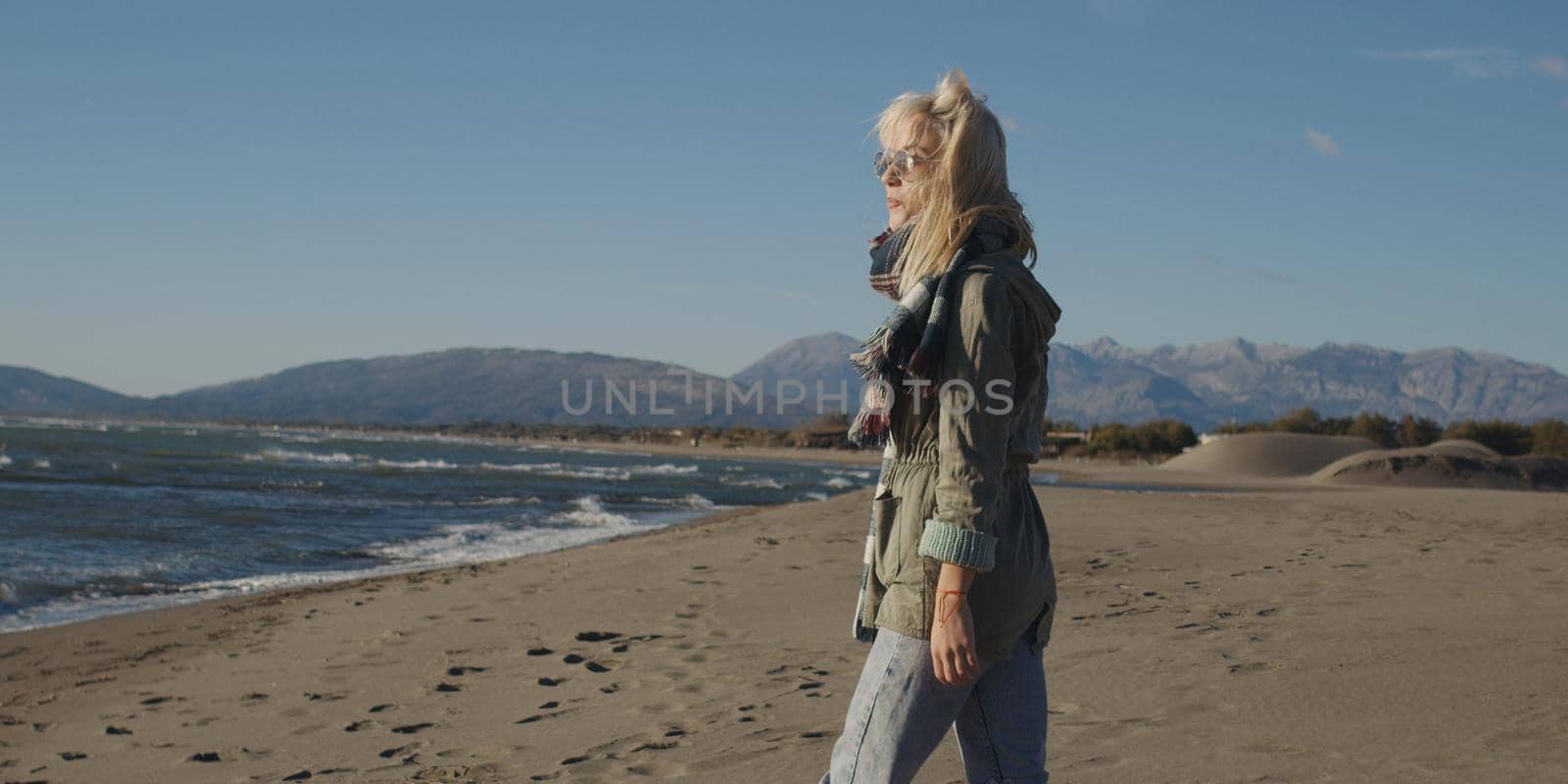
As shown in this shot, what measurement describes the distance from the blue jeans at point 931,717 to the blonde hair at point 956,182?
0.70 metres

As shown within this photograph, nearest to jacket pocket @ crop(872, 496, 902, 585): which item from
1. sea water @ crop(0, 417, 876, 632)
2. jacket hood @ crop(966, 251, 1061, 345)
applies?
jacket hood @ crop(966, 251, 1061, 345)

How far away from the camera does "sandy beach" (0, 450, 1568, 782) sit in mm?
3908

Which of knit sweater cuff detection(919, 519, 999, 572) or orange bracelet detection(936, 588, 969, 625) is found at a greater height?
knit sweater cuff detection(919, 519, 999, 572)

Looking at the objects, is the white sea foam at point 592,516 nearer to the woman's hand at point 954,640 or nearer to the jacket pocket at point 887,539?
the jacket pocket at point 887,539

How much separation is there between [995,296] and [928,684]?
0.69 meters

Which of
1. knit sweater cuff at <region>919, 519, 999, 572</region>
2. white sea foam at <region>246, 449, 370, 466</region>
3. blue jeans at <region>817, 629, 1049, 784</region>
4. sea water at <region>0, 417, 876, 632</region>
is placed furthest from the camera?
white sea foam at <region>246, 449, 370, 466</region>

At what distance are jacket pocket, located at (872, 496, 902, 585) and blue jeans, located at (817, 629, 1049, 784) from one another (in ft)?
0.35

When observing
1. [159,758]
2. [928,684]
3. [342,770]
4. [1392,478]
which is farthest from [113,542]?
[1392,478]

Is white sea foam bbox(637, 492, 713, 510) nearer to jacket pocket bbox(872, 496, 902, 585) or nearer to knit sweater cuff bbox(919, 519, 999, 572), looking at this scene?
jacket pocket bbox(872, 496, 902, 585)

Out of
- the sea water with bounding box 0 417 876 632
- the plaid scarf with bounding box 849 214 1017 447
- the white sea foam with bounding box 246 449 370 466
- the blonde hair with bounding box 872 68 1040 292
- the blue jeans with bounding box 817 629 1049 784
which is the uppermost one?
the blonde hair with bounding box 872 68 1040 292

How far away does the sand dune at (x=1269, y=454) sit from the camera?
36594mm

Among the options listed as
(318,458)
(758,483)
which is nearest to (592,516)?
(758,483)

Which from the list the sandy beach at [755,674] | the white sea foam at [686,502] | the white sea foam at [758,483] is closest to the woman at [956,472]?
the sandy beach at [755,674]

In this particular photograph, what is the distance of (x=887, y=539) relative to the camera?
219 cm
